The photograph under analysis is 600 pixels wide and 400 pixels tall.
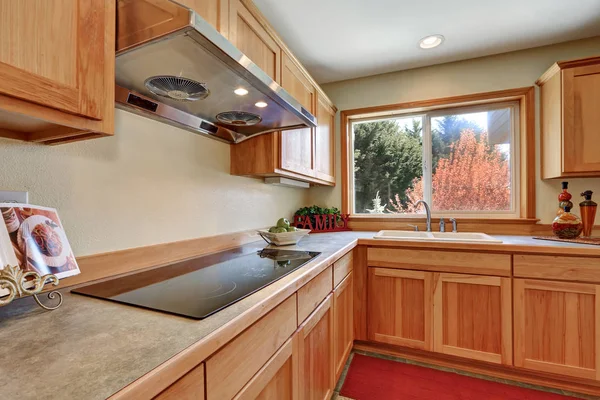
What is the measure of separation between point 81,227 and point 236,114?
30.7 inches

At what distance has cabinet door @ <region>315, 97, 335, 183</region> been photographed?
7.47 ft

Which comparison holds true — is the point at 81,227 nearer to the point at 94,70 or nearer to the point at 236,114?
the point at 94,70

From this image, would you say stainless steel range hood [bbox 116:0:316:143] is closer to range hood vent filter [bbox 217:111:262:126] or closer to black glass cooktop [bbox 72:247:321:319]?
range hood vent filter [bbox 217:111:262:126]

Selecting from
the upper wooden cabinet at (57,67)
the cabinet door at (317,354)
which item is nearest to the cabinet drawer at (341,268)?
the cabinet door at (317,354)

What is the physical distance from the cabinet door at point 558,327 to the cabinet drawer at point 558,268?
40 mm

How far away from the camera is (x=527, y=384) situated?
1.72 meters

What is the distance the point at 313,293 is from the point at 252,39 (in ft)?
4.05

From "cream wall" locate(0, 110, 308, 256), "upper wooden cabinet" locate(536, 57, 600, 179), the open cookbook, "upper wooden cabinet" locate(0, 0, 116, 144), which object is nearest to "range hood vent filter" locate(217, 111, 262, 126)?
"cream wall" locate(0, 110, 308, 256)

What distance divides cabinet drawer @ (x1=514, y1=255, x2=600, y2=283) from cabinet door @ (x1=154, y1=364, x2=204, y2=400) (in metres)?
1.90

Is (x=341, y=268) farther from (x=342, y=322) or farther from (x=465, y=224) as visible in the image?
(x=465, y=224)

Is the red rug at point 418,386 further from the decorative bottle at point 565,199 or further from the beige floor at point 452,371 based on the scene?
the decorative bottle at point 565,199

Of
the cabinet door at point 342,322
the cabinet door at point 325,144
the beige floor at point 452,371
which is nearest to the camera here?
the cabinet door at point 342,322

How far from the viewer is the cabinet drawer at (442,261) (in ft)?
5.67

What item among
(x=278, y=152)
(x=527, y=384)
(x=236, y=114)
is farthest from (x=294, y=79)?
(x=527, y=384)
